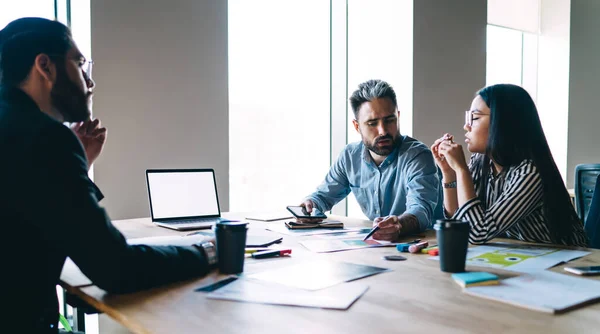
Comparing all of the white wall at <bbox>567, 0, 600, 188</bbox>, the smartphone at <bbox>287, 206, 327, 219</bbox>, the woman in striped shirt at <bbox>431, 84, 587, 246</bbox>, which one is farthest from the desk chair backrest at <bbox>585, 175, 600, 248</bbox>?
the white wall at <bbox>567, 0, 600, 188</bbox>

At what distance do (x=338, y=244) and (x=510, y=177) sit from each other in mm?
686

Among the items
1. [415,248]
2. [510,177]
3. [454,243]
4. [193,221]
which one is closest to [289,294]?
[454,243]

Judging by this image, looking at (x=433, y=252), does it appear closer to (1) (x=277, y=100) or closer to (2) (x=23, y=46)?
(2) (x=23, y=46)

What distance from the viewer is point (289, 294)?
3.29 ft

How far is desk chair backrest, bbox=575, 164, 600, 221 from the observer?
9.06 ft

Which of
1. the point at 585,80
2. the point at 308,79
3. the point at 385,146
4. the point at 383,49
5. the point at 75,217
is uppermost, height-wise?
the point at 383,49

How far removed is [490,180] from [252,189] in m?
1.93

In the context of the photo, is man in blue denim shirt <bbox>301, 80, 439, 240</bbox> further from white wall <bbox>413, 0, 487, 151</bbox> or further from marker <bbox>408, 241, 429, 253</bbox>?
white wall <bbox>413, 0, 487, 151</bbox>

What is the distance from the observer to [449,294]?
994mm

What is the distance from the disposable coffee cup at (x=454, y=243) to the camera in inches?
45.7

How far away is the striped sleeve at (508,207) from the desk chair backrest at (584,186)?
142 cm

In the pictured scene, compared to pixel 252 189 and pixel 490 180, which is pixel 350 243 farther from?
pixel 252 189

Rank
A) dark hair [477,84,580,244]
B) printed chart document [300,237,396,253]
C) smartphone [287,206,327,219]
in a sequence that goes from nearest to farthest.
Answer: printed chart document [300,237,396,253] < dark hair [477,84,580,244] < smartphone [287,206,327,219]

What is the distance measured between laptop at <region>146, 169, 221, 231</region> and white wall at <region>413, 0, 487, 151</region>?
2.20 metres
